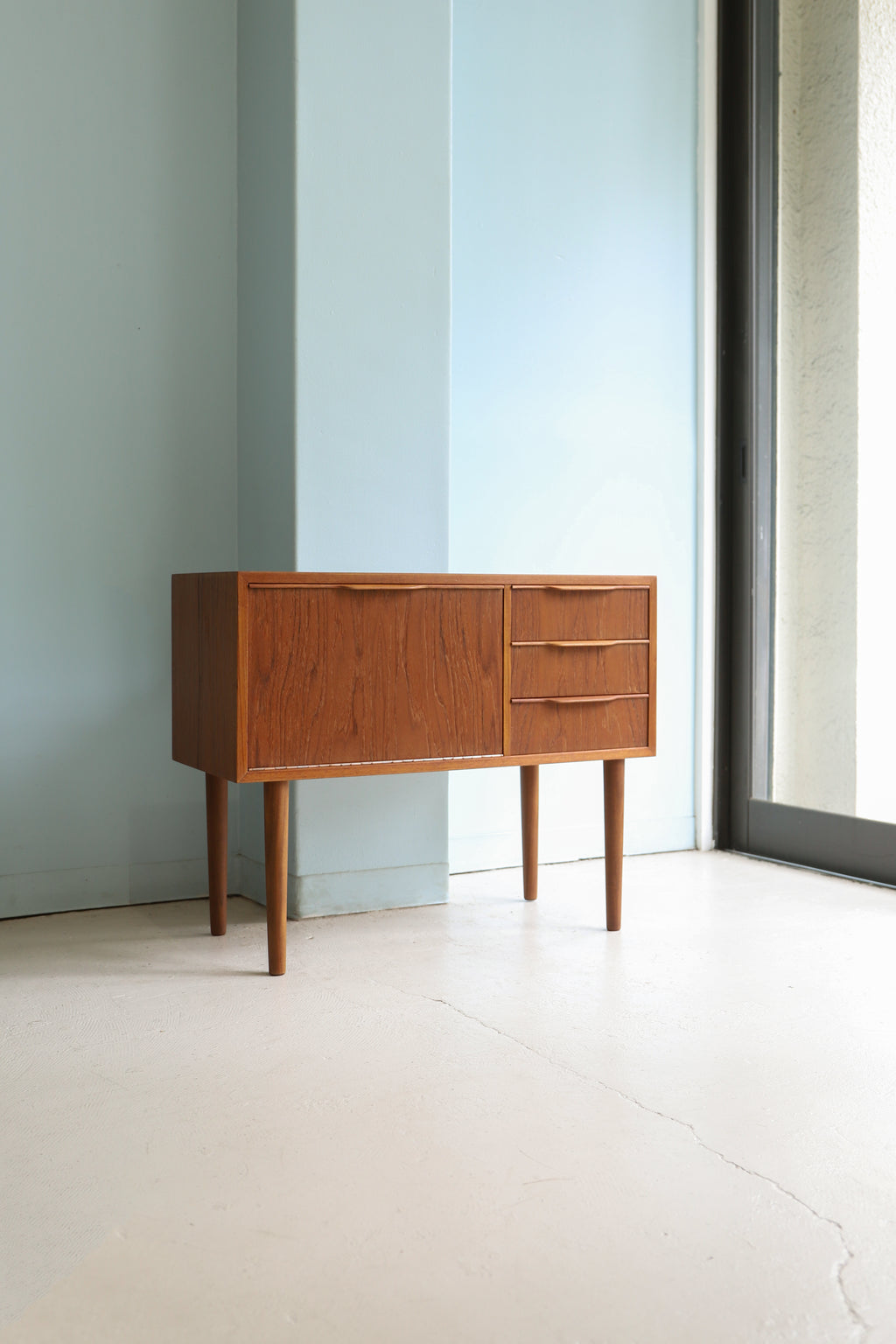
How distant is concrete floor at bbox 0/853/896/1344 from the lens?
1.13 m

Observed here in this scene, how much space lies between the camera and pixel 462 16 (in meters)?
2.96

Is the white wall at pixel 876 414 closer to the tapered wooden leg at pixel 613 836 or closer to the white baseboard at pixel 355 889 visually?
the tapered wooden leg at pixel 613 836

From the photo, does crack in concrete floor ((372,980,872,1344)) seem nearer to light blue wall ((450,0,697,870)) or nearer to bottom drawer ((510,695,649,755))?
bottom drawer ((510,695,649,755))

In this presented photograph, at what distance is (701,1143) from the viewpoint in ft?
4.83

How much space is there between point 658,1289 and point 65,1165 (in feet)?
2.29

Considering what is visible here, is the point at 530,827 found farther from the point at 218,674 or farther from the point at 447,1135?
the point at 447,1135

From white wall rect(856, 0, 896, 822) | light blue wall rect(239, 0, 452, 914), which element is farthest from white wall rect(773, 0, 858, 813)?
light blue wall rect(239, 0, 452, 914)

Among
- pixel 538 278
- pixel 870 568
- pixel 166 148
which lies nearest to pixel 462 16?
pixel 538 278

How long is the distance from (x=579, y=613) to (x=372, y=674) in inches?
18.2

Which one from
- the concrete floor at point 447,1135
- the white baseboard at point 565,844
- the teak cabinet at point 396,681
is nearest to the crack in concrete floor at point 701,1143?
the concrete floor at point 447,1135

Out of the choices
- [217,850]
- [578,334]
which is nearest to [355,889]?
[217,850]

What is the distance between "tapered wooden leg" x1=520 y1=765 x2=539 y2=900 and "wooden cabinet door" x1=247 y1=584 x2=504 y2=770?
0.39m

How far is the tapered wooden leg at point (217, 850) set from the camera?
245cm

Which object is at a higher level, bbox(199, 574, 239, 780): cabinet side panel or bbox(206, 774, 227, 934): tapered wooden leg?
bbox(199, 574, 239, 780): cabinet side panel
